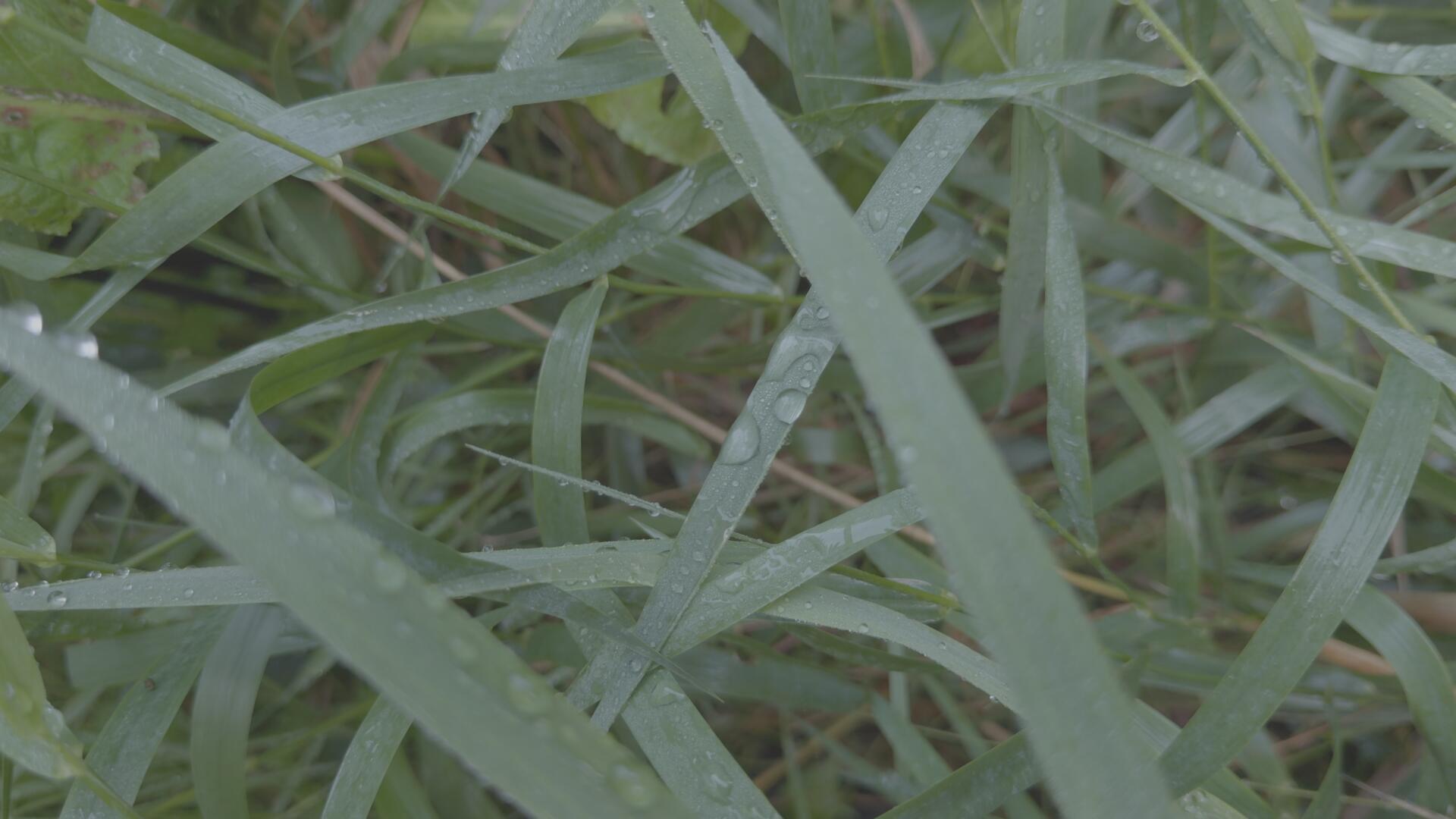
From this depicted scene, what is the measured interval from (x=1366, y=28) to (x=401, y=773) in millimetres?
1310

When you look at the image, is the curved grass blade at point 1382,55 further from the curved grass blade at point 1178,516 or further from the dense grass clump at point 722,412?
the curved grass blade at point 1178,516

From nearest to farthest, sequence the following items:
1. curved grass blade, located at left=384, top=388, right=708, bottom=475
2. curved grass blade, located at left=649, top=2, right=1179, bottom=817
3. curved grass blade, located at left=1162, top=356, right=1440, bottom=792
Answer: curved grass blade, located at left=649, top=2, right=1179, bottom=817 < curved grass blade, located at left=1162, top=356, right=1440, bottom=792 < curved grass blade, located at left=384, top=388, right=708, bottom=475

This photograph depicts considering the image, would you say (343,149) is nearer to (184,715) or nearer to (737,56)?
(737,56)

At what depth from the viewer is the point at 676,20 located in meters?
0.62

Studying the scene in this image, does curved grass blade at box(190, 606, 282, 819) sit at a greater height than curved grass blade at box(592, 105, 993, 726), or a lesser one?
lesser

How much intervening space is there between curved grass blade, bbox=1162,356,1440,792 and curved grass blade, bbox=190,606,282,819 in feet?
2.34

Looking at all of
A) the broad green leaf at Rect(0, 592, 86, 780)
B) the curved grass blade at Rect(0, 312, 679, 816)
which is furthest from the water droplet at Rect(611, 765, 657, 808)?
the broad green leaf at Rect(0, 592, 86, 780)

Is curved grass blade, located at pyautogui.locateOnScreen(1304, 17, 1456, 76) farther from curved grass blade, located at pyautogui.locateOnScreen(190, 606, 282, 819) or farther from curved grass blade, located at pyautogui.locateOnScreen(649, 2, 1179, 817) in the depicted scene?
curved grass blade, located at pyautogui.locateOnScreen(190, 606, 282, 819)

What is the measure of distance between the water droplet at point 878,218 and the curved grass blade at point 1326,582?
375 mm

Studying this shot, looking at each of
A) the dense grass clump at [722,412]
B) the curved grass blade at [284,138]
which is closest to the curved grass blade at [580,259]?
the dense grass clump at [722,412]

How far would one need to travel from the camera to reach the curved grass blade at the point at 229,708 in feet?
2.33

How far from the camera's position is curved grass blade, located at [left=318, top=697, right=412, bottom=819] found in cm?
61

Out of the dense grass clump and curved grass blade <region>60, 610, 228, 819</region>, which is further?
curved grass blade <region>60, 610, 228, 819</region>

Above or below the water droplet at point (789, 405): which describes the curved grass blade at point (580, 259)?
above
